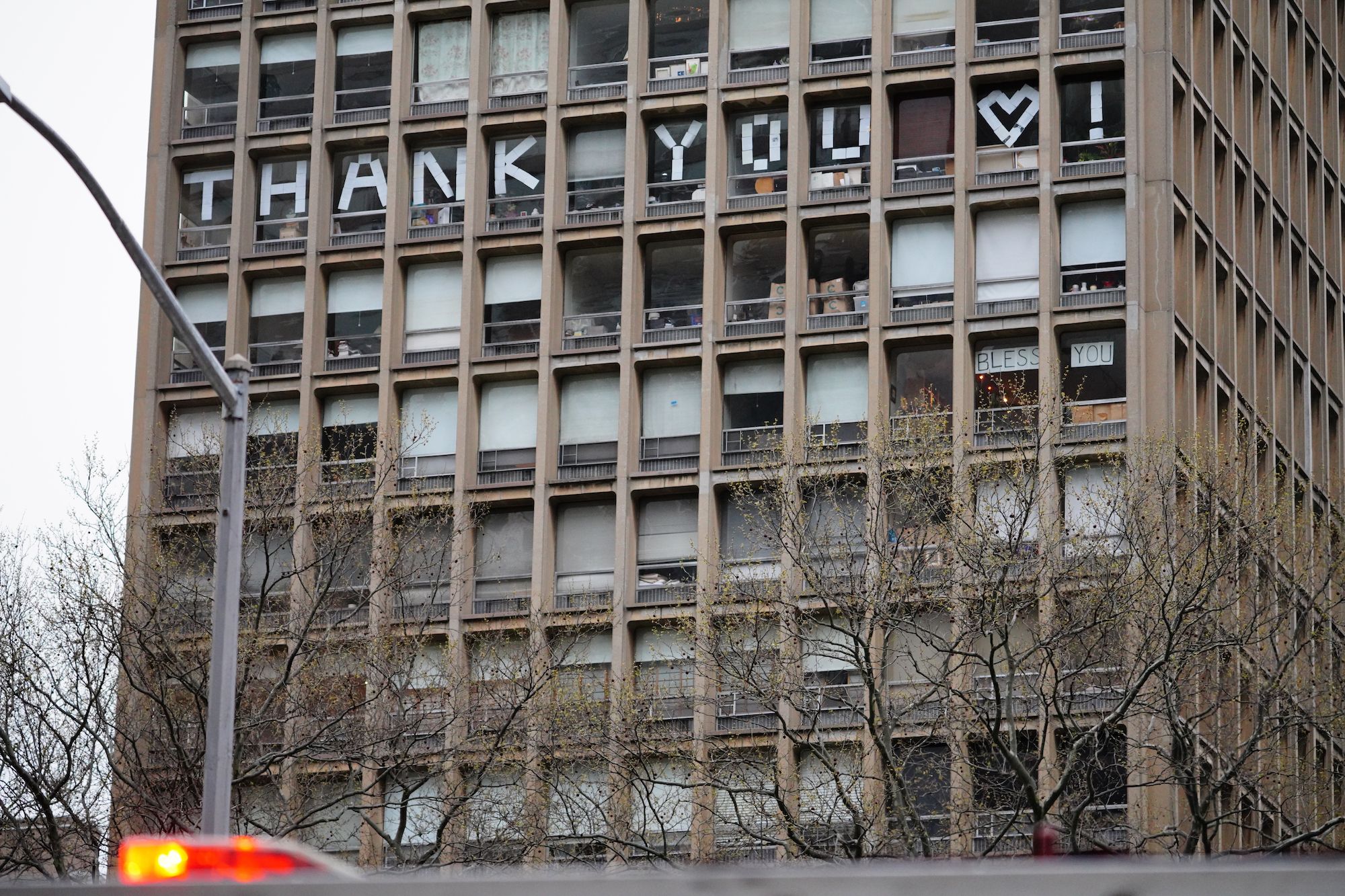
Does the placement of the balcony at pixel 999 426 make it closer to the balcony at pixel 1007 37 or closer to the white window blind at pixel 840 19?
the balcony at pixel 1007 37

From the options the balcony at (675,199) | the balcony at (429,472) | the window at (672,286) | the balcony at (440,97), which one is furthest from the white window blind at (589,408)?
the balcony at (440,97)

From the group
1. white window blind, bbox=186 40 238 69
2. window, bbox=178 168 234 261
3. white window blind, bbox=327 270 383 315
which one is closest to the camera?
white window blind, bbox=327 270 383 315

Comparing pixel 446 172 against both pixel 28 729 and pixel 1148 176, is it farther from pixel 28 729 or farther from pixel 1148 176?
pixel 28 729

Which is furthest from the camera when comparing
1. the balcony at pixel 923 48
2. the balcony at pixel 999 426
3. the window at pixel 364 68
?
the window at pixel 364 68

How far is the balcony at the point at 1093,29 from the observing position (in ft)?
193

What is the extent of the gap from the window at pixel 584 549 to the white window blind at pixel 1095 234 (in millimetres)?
12215

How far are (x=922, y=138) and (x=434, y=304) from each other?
1264 centimetres

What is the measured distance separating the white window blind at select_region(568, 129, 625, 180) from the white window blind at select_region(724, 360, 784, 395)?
586 cm

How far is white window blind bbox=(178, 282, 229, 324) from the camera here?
65188 millimetres

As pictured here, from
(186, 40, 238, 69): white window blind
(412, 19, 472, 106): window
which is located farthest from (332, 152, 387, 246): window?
(186, 40, 238, 69): white window blind

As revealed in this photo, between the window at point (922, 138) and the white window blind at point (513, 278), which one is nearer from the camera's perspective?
the window at point (922, 138)

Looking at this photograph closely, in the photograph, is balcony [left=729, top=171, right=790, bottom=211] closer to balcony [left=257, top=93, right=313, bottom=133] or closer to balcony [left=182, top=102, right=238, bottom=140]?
balcony [left=257, top=93, right=313, bottom=133]

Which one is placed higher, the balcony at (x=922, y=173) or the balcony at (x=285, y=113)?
the balcony at (x=285, y=113)

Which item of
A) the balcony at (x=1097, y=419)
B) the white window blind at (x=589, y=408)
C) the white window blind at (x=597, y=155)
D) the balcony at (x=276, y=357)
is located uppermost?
the white window blind at (x=597, y=155)
